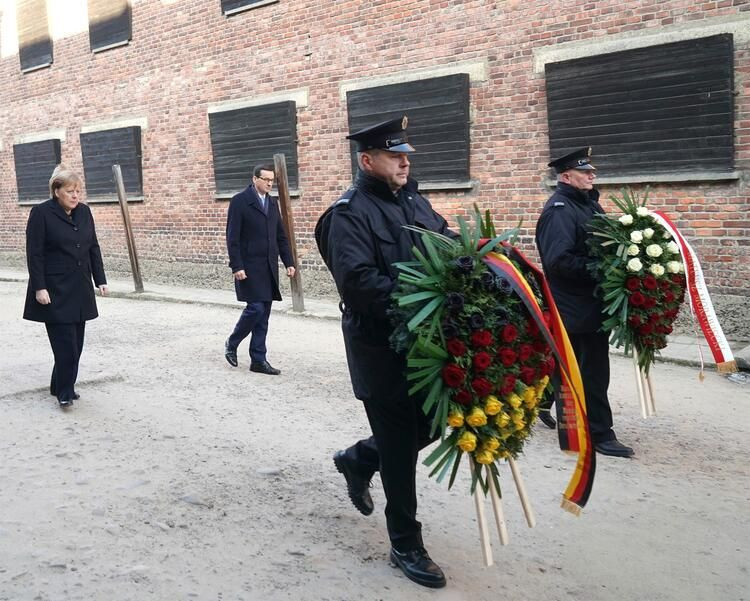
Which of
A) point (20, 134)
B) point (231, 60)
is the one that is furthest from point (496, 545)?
point (20, 134)

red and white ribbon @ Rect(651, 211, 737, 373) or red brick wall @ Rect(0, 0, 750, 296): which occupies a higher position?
red brick wall @ Rect(0, 0, 750, 296)

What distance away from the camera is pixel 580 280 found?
546 cm

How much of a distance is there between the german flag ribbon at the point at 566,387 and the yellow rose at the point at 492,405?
1.07ft

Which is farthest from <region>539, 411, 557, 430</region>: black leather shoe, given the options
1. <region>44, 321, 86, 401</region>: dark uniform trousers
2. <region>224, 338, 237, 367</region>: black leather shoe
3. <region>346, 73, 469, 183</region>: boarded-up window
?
<region>346, 73, 469, 183</region>: boarded-up window

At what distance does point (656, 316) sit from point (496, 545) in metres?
2.08

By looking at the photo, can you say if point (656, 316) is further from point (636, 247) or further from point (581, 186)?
point (581, 186)

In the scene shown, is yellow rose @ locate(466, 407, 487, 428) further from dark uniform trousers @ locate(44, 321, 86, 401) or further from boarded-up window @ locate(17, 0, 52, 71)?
boarded-up window @ locate(17, 0, 52, 71)

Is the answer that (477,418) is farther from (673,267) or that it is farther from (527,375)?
(673,267)

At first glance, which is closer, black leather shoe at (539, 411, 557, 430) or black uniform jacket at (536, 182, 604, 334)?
black uniform jacket at (536, 182, 604, 334)

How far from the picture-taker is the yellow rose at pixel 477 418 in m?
3.36

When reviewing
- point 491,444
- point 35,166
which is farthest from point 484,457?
point 35,166

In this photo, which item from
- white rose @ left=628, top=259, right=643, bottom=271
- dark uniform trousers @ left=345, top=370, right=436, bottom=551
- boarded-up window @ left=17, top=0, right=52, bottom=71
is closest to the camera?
dark uniform trousers @ left=345, top=370, right=436, bottom=551

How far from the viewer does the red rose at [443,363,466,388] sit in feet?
10.9

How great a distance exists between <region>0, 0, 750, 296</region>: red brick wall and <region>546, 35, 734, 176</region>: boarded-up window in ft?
0.63
